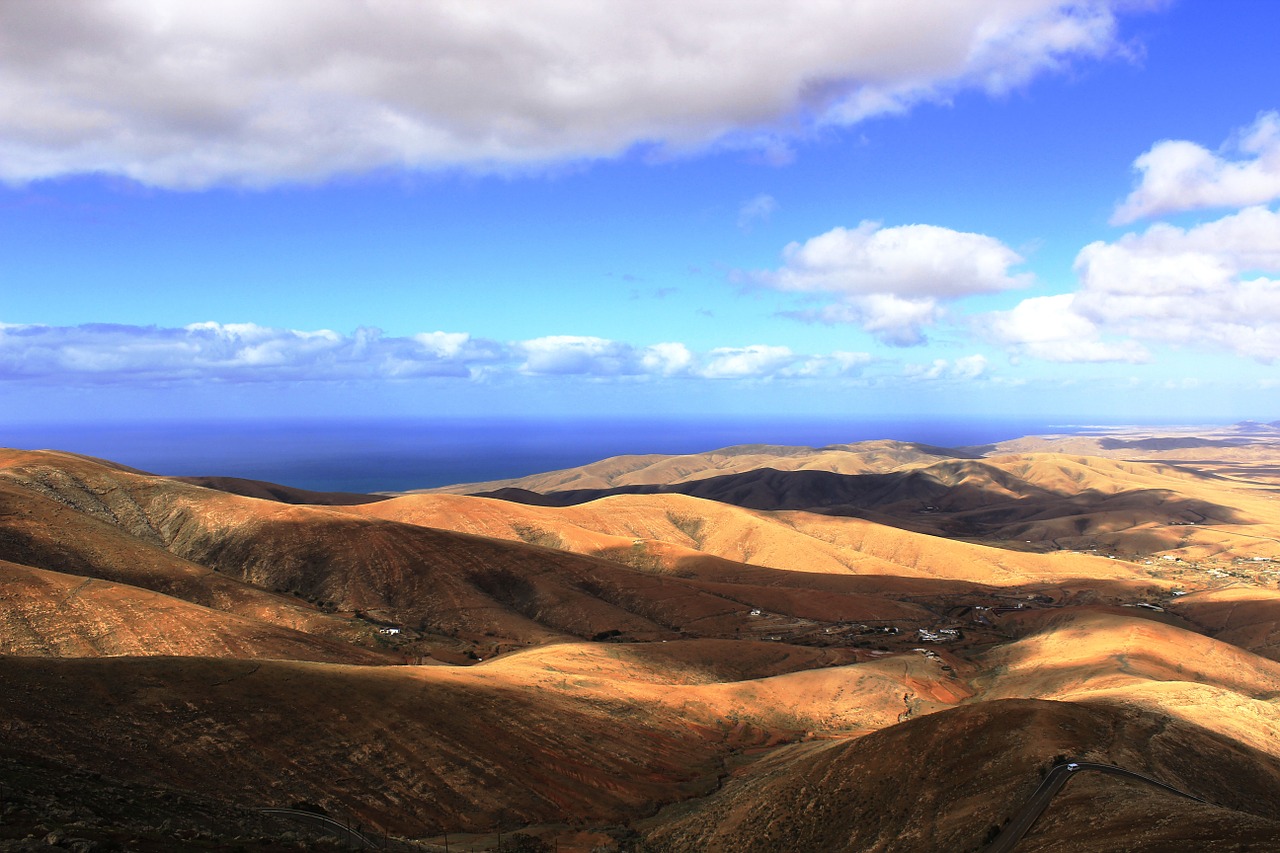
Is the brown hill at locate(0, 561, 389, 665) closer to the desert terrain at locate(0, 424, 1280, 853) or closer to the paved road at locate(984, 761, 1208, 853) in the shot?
the desert terrain at locate(0, 424, 1280, 853)

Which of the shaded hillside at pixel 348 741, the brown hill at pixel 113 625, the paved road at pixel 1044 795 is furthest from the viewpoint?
the brown hill at pixel 113 625

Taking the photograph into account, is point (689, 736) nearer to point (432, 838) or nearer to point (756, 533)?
point (432, 838)

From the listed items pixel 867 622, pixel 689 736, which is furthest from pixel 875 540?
pixel 689 736

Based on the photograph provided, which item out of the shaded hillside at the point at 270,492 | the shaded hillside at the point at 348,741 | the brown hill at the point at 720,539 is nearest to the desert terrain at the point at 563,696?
the shaded hillside at the point at 348,741

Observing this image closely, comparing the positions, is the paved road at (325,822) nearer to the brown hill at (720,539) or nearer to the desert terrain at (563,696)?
the desert terrain at (563,696)

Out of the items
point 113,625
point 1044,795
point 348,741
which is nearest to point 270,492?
point 113,625

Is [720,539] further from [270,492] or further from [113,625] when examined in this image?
[113,625]

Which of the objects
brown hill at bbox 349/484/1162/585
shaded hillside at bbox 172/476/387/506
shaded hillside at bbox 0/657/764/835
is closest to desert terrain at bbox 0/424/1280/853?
shaded hillside at bbox 0/657/764/835
